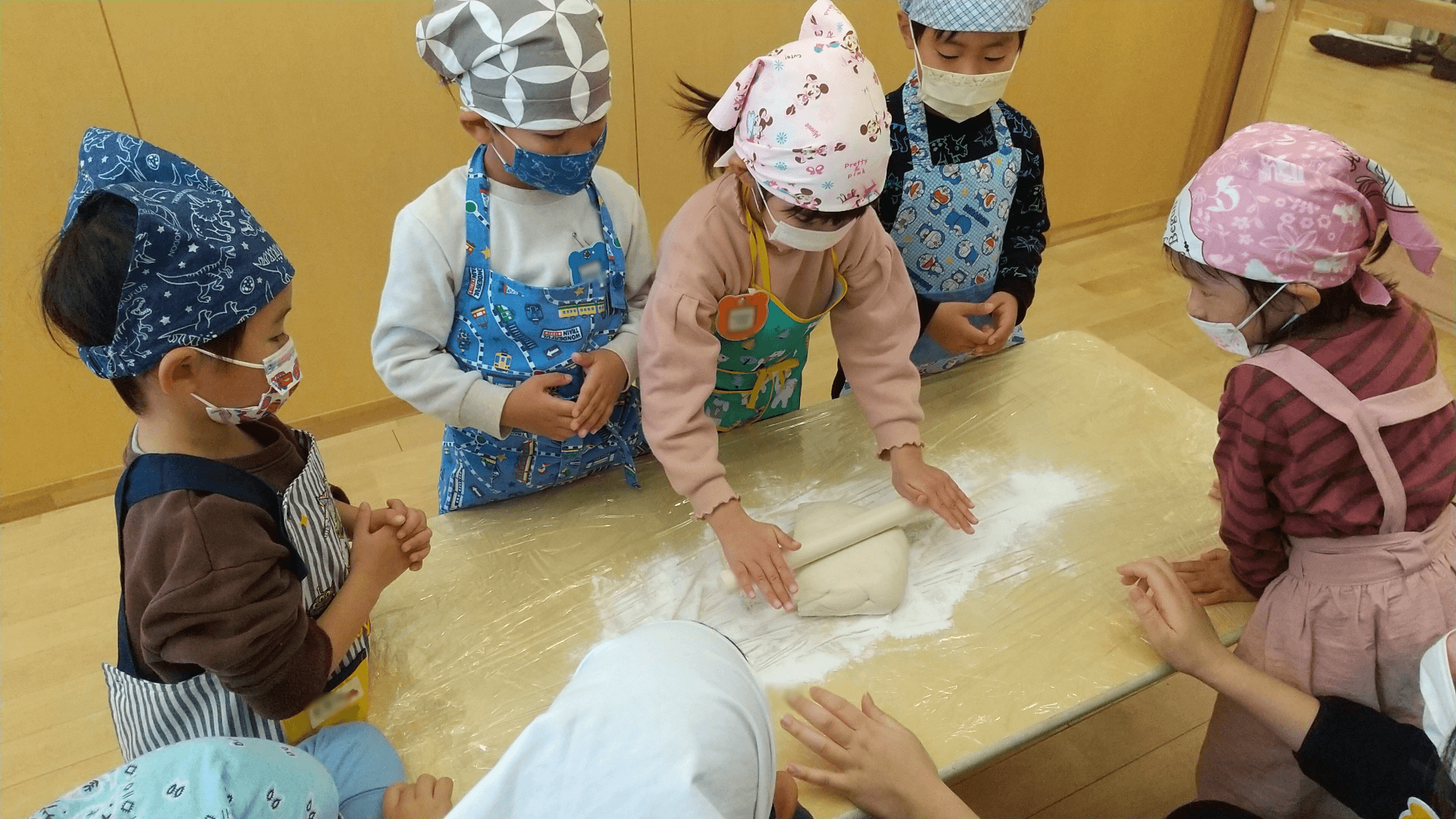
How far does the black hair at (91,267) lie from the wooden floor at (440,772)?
123 cm

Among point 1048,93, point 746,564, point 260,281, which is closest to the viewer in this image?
point 260,281

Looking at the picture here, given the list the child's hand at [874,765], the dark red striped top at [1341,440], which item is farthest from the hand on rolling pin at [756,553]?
the dark red striped top at [1341,440]

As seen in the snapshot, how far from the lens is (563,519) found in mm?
1314

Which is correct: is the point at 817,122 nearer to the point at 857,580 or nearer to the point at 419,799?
the point at 857,580

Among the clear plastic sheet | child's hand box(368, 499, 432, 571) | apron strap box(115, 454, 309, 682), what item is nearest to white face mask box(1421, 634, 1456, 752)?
the clear plastic sheet

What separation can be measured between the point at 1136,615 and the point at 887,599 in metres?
0.32

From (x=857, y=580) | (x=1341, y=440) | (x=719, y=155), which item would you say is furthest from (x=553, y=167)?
(x=1341, y=440)

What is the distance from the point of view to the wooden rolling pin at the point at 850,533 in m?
1.19

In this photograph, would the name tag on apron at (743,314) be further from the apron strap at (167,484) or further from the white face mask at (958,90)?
the apron strap at (167,484)

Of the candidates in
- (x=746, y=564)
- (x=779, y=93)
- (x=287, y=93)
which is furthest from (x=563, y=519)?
(x=287, y=93)

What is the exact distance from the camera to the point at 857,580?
3.82 ft

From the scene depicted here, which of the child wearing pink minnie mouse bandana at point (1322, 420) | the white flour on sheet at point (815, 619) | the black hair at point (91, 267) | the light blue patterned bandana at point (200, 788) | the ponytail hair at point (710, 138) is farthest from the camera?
the ponytail hair at point (710, 138)

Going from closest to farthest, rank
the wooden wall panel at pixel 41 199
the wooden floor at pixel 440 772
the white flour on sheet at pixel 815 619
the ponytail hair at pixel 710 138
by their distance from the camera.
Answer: the white flour on sheet at pixel 815 619 → the ponytail hair at pixel 710 138 → the wooden floor at pixel 440 772 → the wooden wall panel at pixel 41 199

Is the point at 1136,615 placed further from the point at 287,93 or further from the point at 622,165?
the point at 287,93
